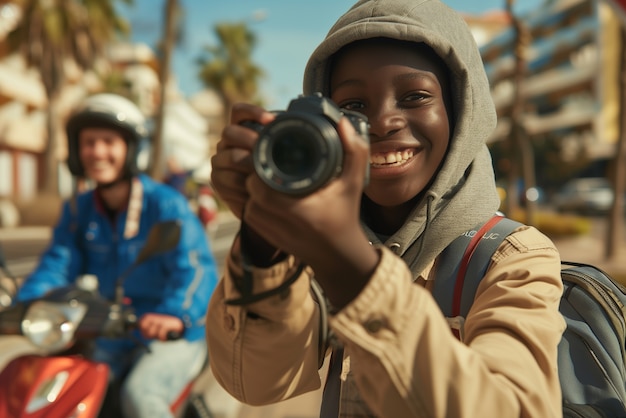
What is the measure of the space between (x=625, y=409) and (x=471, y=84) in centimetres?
71

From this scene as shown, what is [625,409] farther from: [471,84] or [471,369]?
[471,84]

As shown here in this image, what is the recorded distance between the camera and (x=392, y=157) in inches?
50.6

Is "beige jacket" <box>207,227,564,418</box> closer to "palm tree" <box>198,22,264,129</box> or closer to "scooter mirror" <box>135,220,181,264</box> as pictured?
"scooter mirror" <box>135,220,181,264</box>

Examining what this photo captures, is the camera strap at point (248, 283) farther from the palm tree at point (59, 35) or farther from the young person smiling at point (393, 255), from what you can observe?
the palm tree at point (59, 35)

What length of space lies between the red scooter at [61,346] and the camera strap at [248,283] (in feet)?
3.60

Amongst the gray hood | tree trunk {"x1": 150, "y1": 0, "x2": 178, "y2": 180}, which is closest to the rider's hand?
the gray hood

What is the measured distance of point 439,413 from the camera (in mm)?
889

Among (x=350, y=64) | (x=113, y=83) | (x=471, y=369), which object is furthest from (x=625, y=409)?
(x=113, y=83)

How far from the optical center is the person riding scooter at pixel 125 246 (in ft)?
8.50

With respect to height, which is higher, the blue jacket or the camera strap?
the camera strap

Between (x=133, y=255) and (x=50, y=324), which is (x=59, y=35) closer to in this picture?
(x=133, y=255)

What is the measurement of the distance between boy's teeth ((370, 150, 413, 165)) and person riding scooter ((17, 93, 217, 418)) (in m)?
1.46

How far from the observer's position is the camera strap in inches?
43.0

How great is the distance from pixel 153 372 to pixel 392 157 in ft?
5.15
